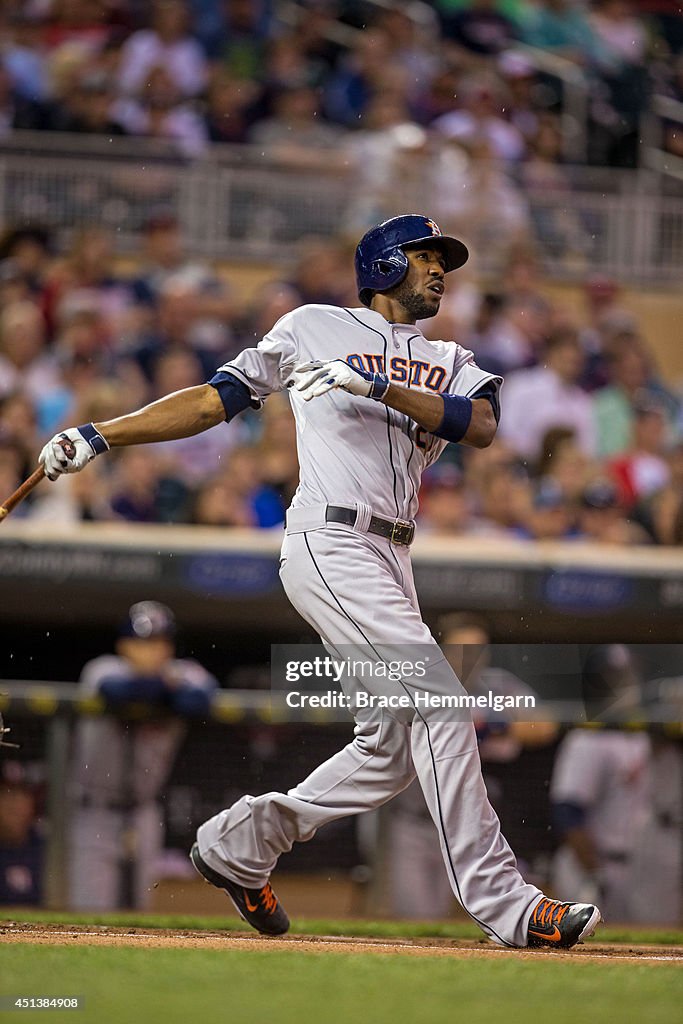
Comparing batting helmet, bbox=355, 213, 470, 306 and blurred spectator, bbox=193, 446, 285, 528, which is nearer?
batting helmet, bbox=355, 213, 470, 306

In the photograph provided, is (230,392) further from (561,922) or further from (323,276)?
(323,276)

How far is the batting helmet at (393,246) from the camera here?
4113mm

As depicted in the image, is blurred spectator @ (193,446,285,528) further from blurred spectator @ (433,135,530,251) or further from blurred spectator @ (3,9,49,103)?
blurred spectator @ (3,9,49,103)

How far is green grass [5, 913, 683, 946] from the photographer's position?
480 cm

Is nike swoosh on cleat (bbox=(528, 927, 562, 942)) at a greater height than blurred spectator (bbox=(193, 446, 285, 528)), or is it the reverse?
blurred spectator (bbox=(193, 446, 285, 528))

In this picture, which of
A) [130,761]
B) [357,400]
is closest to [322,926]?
[130,761]

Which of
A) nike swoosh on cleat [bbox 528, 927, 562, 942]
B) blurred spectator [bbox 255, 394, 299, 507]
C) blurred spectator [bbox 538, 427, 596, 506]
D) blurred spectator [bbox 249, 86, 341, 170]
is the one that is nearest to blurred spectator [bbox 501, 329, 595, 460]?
blurred spectator [bbox 538, 427, 596, 506]

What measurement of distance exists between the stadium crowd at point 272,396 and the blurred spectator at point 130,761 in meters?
0.65

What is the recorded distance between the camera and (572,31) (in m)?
10.6

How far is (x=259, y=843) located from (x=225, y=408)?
1119 mm

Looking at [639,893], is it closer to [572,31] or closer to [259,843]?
[259,843]

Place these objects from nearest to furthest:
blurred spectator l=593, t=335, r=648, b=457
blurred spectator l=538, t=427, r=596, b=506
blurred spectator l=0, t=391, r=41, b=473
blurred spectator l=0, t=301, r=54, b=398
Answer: blurred spectator l=0, t=391, r=41, b=473
blurred spectator l=538, t=427, r=596, b=506
blurred spectator l=0, t=301, r=54, b=398
blurred spectator l=593, t=335, r=648, b=457

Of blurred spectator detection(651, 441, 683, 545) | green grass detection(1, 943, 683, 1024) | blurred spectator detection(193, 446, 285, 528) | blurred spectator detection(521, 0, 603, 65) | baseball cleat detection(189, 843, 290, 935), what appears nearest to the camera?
green grass detection(1, 943, 683, 1024)

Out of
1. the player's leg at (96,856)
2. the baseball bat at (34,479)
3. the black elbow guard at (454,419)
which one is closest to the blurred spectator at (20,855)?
the player's leg at (96,856)
